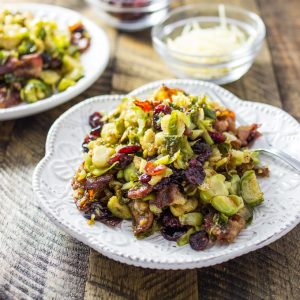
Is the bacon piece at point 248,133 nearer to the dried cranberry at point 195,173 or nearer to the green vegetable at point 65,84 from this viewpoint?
the dried cranberry at point 195,173

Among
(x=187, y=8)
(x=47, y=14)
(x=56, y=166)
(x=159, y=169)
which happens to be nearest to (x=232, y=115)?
(x=159, y=169)

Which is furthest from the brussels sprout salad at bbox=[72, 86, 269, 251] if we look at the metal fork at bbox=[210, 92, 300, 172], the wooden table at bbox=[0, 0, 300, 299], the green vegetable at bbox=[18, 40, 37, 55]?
the green vegetable at bbox=[18, 40, 37, 55]

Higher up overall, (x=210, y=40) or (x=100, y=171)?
(x=100, y=171)

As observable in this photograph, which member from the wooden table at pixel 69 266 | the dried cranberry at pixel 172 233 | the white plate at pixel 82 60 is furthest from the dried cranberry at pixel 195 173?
the white plate at pixel 82 60

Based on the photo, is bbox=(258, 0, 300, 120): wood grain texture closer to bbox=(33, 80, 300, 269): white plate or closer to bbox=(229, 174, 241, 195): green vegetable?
bbox=(33, 80, 300, 269): white plate

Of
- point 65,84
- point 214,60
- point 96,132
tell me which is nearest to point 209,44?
point 214,60

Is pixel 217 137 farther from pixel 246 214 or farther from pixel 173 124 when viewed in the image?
pixel 246 214
